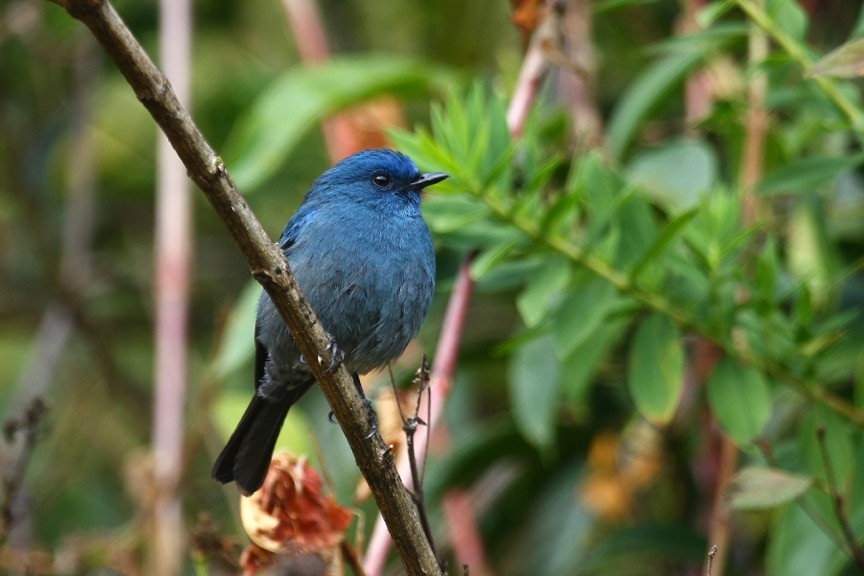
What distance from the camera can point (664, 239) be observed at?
9.68 ft

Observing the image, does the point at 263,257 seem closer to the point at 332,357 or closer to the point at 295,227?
the point at 332,357

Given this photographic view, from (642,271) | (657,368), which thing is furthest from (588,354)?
(642,271)

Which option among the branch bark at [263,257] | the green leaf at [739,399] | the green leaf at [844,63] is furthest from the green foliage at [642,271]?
the branch bark at [263,257]

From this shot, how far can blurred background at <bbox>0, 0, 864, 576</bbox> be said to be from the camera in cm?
338

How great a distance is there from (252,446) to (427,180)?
919 mm

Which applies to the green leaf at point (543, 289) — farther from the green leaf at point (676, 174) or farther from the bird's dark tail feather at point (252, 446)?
the bird's dark tail feather at point (252, 446)

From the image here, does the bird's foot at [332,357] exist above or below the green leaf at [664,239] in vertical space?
below

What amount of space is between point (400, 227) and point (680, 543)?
4.90ft

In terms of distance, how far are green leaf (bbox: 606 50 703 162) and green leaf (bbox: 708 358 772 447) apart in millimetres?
1080

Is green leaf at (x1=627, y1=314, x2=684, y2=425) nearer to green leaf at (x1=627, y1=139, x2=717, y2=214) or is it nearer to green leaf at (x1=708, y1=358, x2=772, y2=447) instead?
green leaf at (x1=708, y1=358, x2=772, y2=447)

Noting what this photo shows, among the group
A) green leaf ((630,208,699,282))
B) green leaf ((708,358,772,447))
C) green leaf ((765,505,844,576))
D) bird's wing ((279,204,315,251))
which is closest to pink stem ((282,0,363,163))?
bird's wing ((279,204,315,251))

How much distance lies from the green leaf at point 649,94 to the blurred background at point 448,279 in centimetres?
1

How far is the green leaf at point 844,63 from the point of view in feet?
8.05

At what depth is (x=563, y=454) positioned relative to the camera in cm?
445
